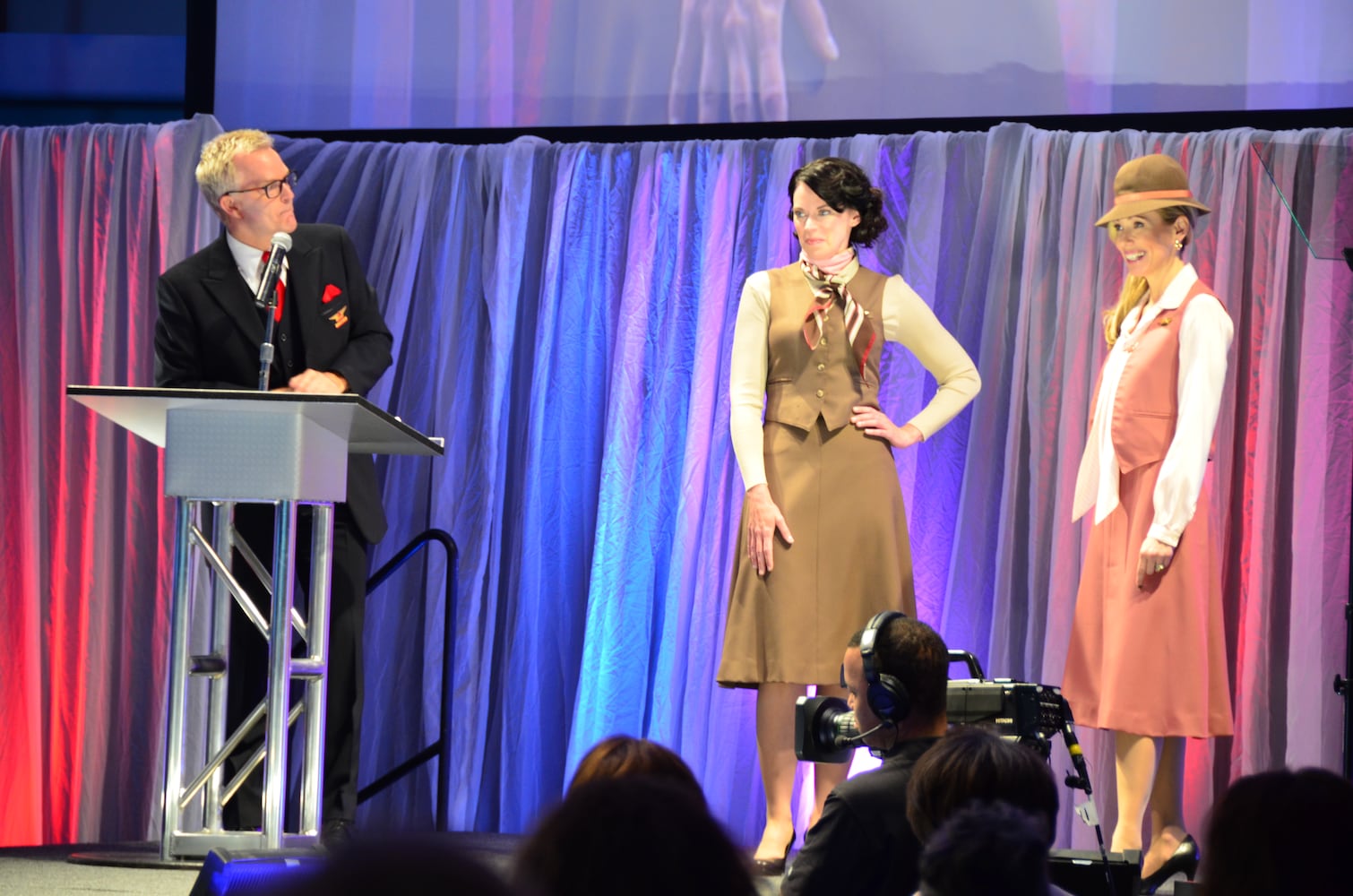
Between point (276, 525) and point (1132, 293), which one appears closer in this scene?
point (276, 525)

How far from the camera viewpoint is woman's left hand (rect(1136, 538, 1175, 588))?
379 centimetres

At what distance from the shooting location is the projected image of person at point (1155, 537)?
3807mm

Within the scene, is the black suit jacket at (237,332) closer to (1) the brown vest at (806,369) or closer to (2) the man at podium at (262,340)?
(2) the man at podium at (262,340)

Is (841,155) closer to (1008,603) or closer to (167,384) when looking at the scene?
(1008,603)

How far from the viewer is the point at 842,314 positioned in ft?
13.4

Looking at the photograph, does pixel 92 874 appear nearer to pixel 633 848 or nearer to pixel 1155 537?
pixel 1155 537

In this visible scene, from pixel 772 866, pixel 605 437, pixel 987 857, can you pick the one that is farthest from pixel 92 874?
pixel 987 857

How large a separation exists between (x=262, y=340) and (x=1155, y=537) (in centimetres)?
202

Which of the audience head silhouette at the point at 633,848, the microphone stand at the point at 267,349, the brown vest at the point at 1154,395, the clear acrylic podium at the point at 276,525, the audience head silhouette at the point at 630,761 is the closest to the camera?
the audience head silhouette at the point at 633,848

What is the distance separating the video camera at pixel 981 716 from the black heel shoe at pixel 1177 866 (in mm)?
996

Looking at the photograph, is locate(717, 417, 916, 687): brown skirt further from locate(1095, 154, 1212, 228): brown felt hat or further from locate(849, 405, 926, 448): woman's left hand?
locate(1095, 154, 1212, 228): brown felt hat

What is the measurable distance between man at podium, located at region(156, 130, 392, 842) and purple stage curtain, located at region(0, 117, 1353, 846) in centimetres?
100

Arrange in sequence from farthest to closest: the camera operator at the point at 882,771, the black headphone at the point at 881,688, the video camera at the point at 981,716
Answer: the video camera at the point at 981,716, the black headphone at the point at 881,688, the camera operator at the point at 882,771

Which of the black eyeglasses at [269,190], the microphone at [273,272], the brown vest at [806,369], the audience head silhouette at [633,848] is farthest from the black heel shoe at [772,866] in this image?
the audience head silhouette at [633,848]
